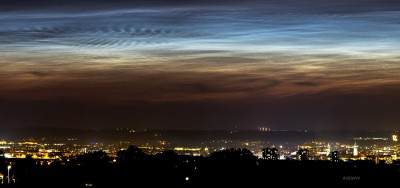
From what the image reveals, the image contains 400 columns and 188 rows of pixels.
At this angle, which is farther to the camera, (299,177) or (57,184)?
(299,177)

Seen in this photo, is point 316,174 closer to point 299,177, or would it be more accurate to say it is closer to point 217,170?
point 299,177

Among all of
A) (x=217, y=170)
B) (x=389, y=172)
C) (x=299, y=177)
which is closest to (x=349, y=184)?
(x=299, y=177)

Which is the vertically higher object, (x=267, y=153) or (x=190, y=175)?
(x=267, y=153)

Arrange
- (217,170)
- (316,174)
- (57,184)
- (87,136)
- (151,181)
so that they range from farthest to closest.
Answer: (87,136) → (217,170) → (316,174) → (151,181) → (57,184)

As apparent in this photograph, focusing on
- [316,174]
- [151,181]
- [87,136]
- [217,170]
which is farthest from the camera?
[87,136]

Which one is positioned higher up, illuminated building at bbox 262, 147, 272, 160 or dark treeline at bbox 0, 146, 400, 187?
illuminated building at bbox 262, 147, 272, 160

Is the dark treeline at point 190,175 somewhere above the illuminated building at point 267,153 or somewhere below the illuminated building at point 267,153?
below

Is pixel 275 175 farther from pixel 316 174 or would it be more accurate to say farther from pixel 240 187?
pixel 240 187

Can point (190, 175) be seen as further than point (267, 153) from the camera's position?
No

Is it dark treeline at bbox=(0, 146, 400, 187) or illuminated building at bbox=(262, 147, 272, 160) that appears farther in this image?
illuminated building at bbox=(262, 147, 272, 160)

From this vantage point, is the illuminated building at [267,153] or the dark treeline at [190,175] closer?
the dark treeline at [190,175]
